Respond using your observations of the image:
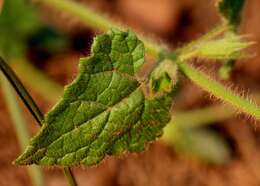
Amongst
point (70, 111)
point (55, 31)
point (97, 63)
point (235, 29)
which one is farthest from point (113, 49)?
point (55, 31)

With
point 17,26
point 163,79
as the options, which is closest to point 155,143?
point 17,26

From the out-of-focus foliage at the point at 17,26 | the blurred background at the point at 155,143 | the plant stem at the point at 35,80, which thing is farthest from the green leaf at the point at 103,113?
the plant stem at the point at 35,80

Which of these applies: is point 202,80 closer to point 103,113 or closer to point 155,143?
point 103,113

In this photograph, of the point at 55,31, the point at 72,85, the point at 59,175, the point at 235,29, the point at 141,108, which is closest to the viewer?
the point at 72,85

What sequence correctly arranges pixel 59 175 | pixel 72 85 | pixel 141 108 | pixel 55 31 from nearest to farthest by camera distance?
pixel 72 85
pixel 141 108
pixel 59 175
pixel 55 31

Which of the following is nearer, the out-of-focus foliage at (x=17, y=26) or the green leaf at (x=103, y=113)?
the green leaf at (x=103, y=113)

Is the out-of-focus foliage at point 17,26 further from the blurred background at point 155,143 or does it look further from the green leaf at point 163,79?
the green leaf at point 163,79

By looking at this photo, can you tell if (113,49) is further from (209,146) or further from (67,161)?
(209,146)

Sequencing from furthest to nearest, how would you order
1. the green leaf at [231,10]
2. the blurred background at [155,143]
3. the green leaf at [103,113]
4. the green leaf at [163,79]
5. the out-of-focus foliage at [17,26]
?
the blurred background at [155,143], the out-of-focus foliage at [17,26], the green leaf at [231,10], the green leaf at [163,79], the green leaf at [103,113]
